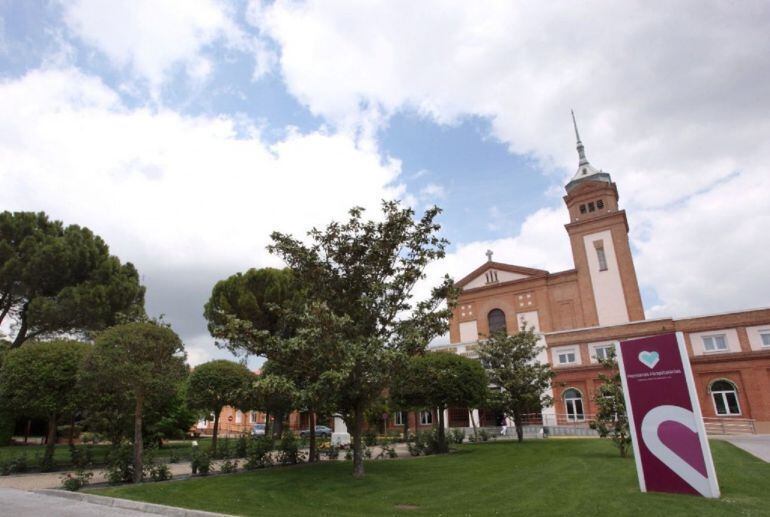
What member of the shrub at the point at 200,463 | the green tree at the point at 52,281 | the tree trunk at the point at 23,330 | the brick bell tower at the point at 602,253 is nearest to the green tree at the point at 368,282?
the shrub at the point at 200,463

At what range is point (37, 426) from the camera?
1598 inches

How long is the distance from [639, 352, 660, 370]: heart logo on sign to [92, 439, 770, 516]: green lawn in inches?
95.1

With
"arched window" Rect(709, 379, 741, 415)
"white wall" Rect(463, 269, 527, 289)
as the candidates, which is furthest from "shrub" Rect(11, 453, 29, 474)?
"white wall" Rect(463, 269, 527, 289)

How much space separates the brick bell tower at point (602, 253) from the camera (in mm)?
41469

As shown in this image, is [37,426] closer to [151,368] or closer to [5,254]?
[5,254]

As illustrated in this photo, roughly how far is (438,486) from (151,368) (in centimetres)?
875

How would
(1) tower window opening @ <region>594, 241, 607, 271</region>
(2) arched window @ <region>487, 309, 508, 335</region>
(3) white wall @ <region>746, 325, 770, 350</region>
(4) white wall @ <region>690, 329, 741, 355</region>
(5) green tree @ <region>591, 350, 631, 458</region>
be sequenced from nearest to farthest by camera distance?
1. (5) green tree @ <region>591, 350, 631, 458</region>
2. (3) white wall @ <region>746, 325, 770, 350</region>
3. (4) white wall @ <region>690, 329, 741, 355</region>
4. (1) tower window opening @ <region>594, 241, 607, 271</region>
5. (2) arched window @ <region>487, 309, 508, 335</region>

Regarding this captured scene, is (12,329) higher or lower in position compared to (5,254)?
lower

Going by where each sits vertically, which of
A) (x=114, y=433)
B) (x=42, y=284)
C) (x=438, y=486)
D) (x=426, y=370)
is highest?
(x=42, y=284)

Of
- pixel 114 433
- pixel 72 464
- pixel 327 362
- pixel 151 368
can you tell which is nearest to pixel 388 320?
pixel 327 362

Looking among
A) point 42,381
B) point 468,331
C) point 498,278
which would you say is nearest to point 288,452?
point 42,381

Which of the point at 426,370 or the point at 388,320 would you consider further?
the point at 426,370

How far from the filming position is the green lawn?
27.4ft

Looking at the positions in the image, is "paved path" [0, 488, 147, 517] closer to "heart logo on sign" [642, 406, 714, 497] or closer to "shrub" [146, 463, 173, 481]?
"shrub" [146, 463, 173, 481]
